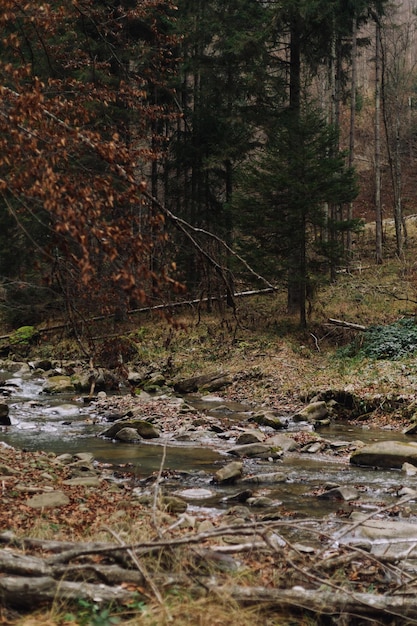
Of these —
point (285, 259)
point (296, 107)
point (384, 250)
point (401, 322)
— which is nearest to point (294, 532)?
point (401, 322)

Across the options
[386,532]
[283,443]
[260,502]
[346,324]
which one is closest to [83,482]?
[260,502]

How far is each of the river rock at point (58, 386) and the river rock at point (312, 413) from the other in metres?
6.59

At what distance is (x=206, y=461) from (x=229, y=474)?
4.20 feet

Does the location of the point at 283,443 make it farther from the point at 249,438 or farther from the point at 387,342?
the point at 387,342

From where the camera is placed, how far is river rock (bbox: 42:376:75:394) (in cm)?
1617

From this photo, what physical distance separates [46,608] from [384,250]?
30.5 m

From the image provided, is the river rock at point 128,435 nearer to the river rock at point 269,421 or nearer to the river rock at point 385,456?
the river rock at point 269,421

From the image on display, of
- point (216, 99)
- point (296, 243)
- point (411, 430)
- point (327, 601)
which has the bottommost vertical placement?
point (411, 430)

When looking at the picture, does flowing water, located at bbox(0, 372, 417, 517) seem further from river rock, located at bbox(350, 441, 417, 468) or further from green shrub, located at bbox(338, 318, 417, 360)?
green shrub, located at bbox(338, 318, 417, 360)

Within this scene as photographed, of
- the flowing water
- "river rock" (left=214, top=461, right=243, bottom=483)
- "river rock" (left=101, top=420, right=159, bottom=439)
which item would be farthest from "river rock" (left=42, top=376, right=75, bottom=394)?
"river rock" (left=214, top=461, right=243, bottom=483)

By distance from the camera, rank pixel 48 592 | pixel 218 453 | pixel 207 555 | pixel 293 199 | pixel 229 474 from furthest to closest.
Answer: pixel 293 199
pixel 218 453
pixel 229 474
pixel 207 555
pixel 48 592

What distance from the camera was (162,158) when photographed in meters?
21.8

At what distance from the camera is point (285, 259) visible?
1886cm

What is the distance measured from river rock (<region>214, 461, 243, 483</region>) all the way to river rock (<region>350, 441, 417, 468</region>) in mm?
2040
